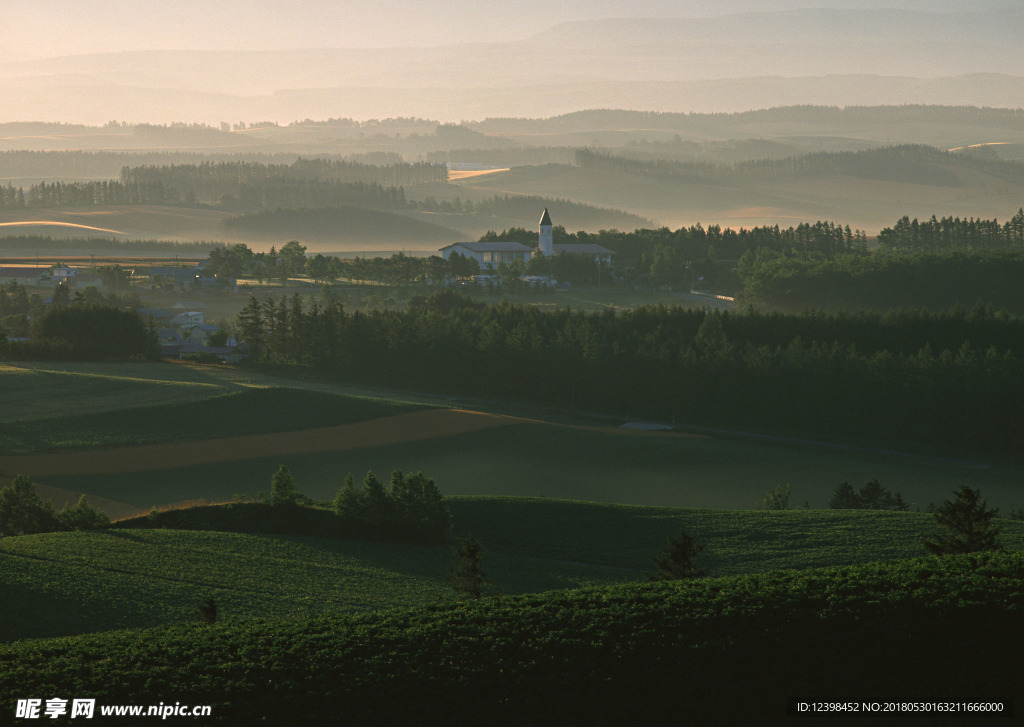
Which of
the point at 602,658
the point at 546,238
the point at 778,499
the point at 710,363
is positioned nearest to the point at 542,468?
the point at 778,499

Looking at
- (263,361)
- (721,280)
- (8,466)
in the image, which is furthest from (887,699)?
(721,280)

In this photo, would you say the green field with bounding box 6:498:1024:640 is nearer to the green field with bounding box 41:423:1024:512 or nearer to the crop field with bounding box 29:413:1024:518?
the green field with bounding box 41:423:1024:512

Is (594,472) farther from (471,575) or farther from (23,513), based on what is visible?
(471,575)

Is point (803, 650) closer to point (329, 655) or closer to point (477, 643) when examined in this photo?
point (477, 643)

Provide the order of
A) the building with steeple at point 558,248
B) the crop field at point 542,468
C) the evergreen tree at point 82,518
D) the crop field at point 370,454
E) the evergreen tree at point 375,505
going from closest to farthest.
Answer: the evergreen tree at point 82,518, the evergreen tree at point 375,505, the crop field at point 542,468, the crop field at point 370,454, the building with steeple at point 558,248

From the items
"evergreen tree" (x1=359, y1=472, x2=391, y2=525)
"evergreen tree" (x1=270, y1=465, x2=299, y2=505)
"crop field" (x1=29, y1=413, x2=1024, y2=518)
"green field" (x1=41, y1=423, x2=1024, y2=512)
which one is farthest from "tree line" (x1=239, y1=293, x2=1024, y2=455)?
"evergreen tree" (x1=270, y1=465, x2=299, y2=505)

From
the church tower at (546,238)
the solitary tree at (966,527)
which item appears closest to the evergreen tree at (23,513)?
the solitary tree at (966,527)

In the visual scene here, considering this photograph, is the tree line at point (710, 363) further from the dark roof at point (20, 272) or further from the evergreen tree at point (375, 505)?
the dark roof at point (20, 272)

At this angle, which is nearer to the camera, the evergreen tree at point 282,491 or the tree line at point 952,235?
the evergreen tree at point 282,491
